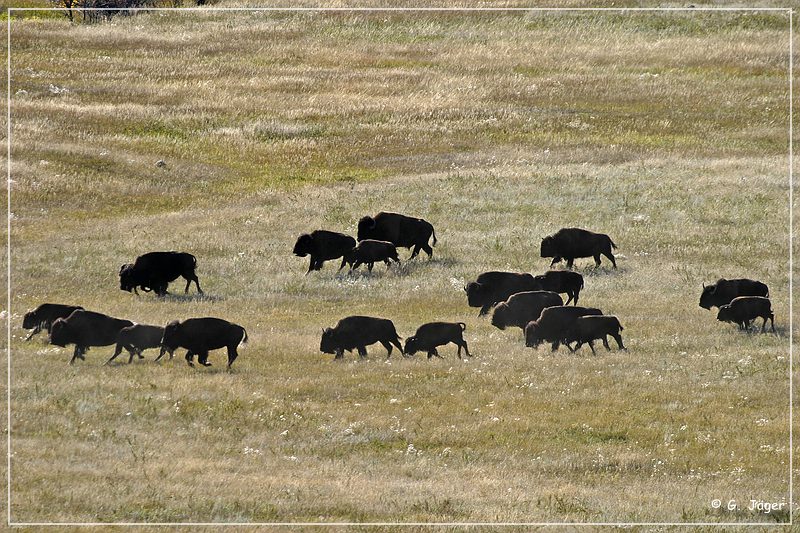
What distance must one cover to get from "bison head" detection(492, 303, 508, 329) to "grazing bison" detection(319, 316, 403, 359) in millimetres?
2659

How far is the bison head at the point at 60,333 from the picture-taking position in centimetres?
2122

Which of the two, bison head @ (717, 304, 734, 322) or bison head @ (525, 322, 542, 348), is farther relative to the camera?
bison head @ (717, 304, 734, 322)

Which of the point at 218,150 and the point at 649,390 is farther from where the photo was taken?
the point at 218,150

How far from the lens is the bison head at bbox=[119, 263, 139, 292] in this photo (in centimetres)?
2791

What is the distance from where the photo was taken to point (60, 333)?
21.2m

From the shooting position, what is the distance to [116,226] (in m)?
37.5

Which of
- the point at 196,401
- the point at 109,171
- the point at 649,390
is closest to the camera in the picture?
the point at 196,401

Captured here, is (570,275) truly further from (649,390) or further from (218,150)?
(218,150)

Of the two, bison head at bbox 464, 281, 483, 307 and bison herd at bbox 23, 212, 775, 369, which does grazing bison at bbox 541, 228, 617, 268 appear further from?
bison head at bbox 464, 281, 483, 307

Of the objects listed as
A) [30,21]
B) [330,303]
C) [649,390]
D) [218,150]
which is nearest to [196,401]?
[649,390]

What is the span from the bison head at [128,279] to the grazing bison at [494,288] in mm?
7327

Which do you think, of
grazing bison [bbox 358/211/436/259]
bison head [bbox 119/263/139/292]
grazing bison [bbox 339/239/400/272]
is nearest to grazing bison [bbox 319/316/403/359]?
bison head [bbox 119/263/139/292]

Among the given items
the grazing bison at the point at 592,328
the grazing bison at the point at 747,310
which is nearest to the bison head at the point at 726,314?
the grazing bison at the point at 747,310

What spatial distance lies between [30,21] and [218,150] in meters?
27.8
